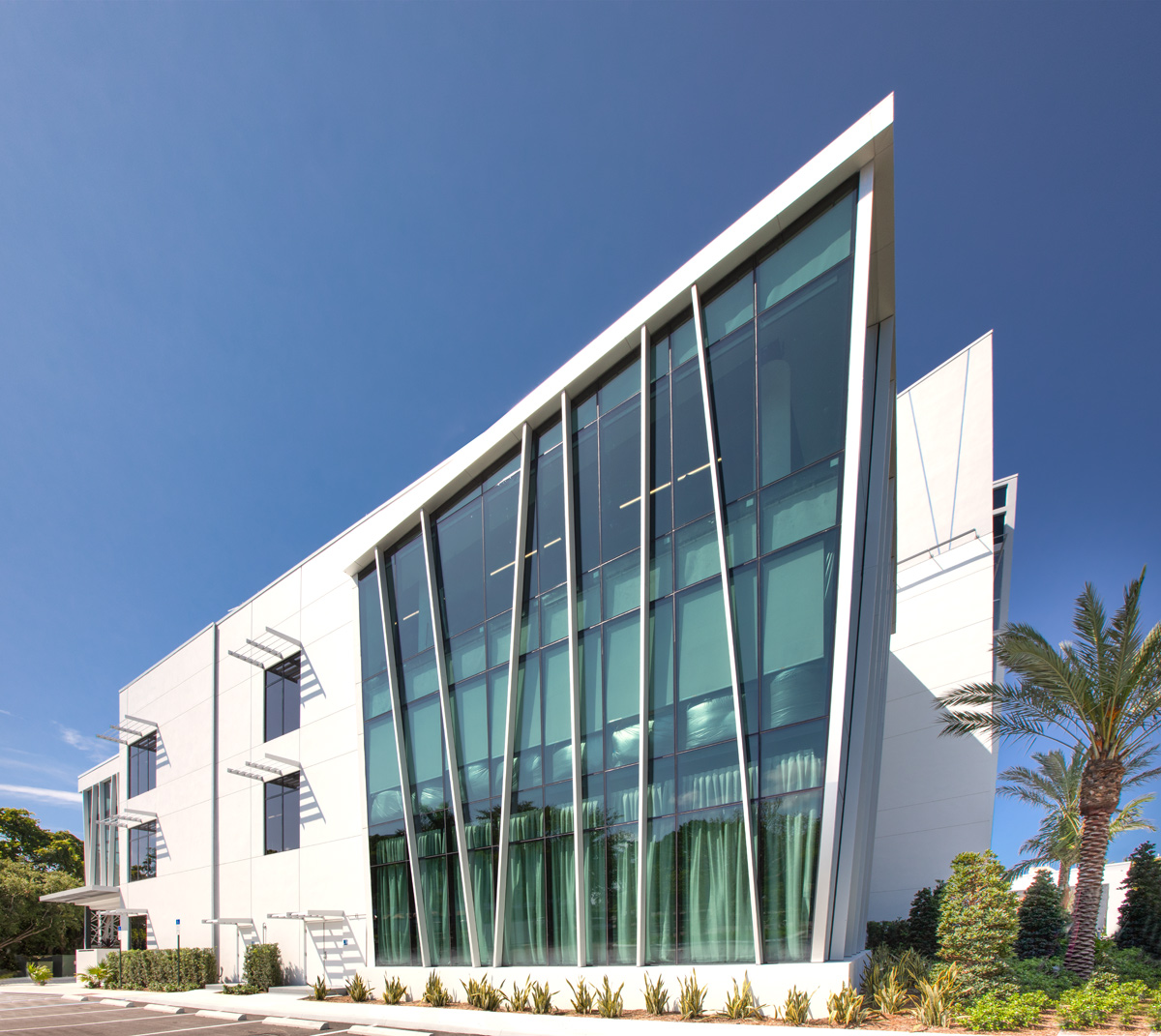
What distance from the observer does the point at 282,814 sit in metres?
27.3

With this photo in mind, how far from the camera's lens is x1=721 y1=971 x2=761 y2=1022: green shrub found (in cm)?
1295

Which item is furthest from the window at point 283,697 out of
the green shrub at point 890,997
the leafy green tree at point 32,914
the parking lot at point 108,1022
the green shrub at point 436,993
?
the leafy green tree at point 32,914

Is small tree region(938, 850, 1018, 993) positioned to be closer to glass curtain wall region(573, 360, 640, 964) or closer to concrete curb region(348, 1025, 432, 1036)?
glass curtain wall region(573, 360, 640, 964)

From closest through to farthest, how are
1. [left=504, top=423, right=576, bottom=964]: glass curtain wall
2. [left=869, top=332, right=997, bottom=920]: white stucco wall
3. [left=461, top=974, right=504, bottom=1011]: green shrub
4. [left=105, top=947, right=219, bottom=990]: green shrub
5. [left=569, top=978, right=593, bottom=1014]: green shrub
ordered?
[left=569, top=978, right=593, bottom=1014]: green shrub < [left=461, top=974, right=504, bottom=1011]: green shrub < [left=504, top=423, right=576, bottom=964]: glass curtain wall < [left=869, top=332, right=997, bottom=920]: white stucco wall < [left=105, top=947, right=219, bottom=990]: green shrub

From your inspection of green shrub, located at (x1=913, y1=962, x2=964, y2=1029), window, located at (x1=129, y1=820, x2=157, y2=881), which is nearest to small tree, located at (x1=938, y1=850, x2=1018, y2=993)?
Answer: green shrub, located at (x1=913, y1=962, x2=964, y2=1029)

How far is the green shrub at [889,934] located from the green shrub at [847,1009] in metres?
9.86

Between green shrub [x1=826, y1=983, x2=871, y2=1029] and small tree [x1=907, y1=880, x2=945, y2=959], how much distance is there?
369 inches

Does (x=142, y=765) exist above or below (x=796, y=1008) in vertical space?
above

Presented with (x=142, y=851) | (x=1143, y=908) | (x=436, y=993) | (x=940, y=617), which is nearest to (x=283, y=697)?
(x=436, y=993)

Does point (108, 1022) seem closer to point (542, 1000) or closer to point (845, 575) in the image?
point (542, 1000)

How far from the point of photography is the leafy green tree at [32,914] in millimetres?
45562

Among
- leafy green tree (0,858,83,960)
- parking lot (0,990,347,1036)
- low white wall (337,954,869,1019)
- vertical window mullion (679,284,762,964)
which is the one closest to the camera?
low white wall (337,954,869,1019)

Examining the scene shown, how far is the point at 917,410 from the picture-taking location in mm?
29125

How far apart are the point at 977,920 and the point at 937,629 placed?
13.8 meters
